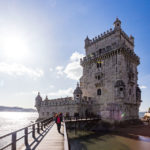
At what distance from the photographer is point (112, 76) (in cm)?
3080

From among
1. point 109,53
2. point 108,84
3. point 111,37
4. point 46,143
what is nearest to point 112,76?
point 108,84

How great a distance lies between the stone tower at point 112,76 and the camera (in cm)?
2864

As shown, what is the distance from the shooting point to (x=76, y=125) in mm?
26109

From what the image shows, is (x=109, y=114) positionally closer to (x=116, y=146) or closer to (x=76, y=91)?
(x=76, y=91)

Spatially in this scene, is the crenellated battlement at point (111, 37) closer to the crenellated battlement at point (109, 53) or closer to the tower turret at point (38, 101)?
the crenellated battlement at point (109, 53)

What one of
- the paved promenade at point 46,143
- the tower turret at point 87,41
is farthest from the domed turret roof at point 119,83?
the paved promenade at point 46,143

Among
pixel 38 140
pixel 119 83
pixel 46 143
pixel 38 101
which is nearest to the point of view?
pixel 46 143

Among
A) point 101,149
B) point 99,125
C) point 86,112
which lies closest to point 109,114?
point 99,125

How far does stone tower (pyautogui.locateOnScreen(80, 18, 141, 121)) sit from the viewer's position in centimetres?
2864

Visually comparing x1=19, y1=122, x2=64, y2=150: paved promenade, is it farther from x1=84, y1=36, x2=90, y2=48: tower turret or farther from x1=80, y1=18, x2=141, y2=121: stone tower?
x1=84, y1=36, x2=90, y2=48: tower turret

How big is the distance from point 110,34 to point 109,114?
19.7 metres

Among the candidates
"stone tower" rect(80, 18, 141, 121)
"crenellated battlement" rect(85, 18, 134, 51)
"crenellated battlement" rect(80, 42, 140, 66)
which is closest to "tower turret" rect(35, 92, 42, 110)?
"stone tower" rect(80, 18, 141, 121)

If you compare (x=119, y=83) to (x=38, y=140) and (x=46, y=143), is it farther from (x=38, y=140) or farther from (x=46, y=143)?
(x=46, y=143)

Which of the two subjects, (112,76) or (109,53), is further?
(109,53)
